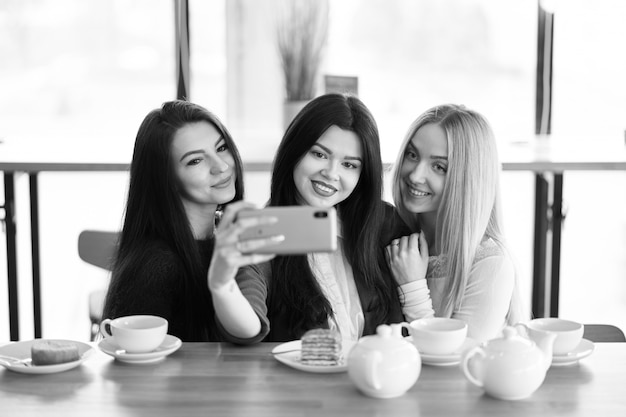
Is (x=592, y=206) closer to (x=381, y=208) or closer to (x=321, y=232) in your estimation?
(x=381, y=208)

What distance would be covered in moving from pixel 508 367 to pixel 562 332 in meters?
0.22

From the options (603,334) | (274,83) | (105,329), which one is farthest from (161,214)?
(274,83)

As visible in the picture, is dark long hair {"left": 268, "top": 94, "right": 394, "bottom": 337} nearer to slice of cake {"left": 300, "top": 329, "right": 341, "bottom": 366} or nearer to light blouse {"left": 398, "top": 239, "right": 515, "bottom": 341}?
light blouse {"left": 398, "top": 239, "right": 515, "bottom": 341}

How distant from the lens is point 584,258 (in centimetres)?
398

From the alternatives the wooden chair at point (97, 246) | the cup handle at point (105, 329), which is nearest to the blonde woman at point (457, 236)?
the cup handle at point (105, 329)

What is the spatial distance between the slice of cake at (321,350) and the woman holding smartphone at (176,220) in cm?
18

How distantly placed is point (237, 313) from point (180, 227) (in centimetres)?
41

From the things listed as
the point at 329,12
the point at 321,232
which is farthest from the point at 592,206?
the point at 321,232

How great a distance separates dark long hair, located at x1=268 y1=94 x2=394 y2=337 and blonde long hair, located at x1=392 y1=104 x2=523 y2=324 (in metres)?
0.15

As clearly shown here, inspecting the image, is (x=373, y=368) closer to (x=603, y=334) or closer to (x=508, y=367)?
(x=508, y=367)

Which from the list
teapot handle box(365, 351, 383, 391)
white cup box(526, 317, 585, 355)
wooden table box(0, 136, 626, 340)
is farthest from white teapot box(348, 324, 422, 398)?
wooden table box(0, 136, 626, 340)

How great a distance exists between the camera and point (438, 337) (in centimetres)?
140

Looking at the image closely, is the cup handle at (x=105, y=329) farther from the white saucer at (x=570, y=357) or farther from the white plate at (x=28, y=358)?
the white saucer at (x=570, y=357)

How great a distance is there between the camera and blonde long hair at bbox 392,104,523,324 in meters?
1.92
